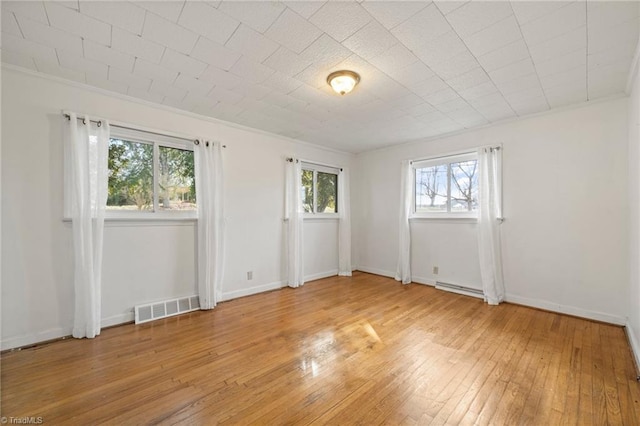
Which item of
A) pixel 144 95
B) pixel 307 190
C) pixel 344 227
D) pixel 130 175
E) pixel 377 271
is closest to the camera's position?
pixel 144 95

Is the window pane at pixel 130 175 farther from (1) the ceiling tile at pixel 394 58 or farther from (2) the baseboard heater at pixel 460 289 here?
(2) the baseboard heater at pixel 460 289

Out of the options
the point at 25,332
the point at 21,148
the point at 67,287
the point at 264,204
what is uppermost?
the point at 21,148

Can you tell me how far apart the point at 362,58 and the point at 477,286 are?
11.8ft

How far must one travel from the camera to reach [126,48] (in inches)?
81.4

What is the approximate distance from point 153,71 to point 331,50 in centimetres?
165

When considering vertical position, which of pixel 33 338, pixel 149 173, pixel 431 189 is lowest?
pixel 33 338

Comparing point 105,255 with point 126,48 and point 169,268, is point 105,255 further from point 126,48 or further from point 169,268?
point 126,48

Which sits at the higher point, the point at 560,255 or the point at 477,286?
the point at 560,255

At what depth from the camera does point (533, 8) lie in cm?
165

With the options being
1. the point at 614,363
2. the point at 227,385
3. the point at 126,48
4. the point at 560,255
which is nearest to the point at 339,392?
the point at 227,385

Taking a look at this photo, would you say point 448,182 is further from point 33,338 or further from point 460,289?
point 33,338

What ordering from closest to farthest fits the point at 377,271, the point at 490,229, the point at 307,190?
the point at 490,229 < the point at 307,190 < the point at 377,271

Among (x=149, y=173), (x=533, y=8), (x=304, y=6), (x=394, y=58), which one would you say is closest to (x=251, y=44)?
(x=304, y=6)

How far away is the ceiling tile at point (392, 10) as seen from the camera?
1.62m
